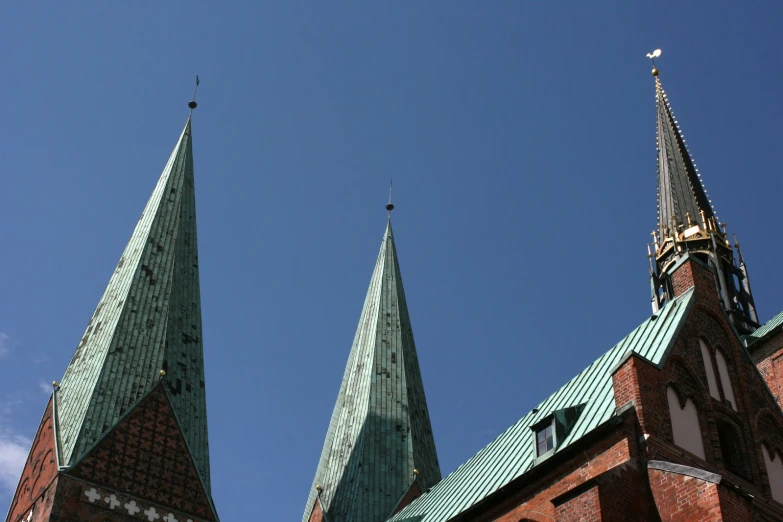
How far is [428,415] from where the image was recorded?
42.7m

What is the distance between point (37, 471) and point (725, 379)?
2241 centimetres

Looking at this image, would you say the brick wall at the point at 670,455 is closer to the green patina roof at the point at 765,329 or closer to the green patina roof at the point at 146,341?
the green patina roof at the point at 765,329

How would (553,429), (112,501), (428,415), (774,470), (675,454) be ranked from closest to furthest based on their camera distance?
(675,454) < (774,470) < (553,429) < (112,501) < (428,415)

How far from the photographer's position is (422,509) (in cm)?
2781

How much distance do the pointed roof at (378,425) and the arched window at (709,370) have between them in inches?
692

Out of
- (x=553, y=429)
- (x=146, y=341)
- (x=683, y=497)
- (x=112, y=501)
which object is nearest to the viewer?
(x=683, y=497)

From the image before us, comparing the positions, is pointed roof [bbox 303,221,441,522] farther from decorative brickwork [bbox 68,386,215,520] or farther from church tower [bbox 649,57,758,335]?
church tower [bbox 649,57,758,335]

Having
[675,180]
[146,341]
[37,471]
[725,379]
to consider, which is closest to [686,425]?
[725,379]

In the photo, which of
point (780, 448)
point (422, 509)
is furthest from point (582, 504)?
point (422, 509)

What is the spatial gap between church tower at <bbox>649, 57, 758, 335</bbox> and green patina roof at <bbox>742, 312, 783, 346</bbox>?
5.07ft

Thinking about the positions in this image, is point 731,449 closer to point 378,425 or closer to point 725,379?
point 725,379

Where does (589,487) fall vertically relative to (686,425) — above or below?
below

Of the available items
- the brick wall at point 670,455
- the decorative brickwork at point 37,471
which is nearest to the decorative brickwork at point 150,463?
the decorative brickwork at point 37,471

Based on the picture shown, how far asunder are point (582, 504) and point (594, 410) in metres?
3.20
